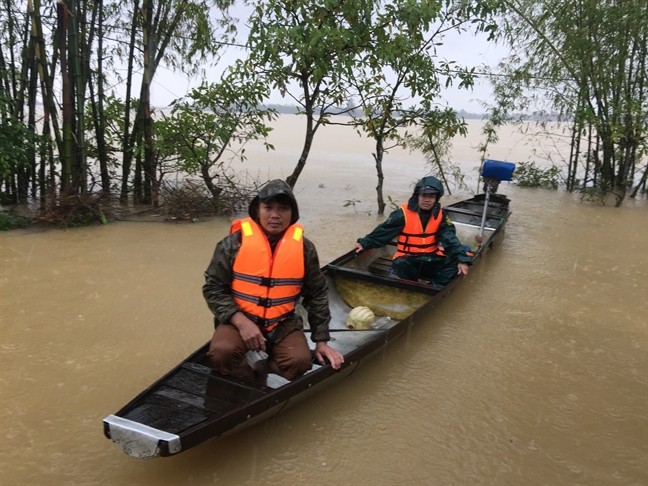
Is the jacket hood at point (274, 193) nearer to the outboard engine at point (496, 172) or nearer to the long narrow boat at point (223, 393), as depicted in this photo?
the long narrow boat at point (223, 393)

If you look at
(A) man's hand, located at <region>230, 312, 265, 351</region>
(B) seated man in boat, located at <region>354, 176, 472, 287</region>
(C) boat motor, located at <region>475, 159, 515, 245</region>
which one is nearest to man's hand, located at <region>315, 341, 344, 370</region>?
(A) man's hand, located at <region>230, 312, 265, 351</region>

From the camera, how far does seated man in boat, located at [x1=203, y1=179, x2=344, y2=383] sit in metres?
2.55

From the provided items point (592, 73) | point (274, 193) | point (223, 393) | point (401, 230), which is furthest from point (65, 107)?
point (592, 73)

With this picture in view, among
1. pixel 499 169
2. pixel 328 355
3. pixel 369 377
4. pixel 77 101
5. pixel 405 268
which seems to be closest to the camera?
pixel 328 355

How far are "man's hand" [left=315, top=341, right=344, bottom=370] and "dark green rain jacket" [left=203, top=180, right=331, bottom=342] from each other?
1.9 inches

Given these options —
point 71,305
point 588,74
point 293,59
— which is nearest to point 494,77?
point 588,74

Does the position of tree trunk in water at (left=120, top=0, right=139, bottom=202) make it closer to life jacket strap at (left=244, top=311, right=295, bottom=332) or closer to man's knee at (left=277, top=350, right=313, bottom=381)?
life jacket strap at (left=244, top=311, right=295, bottom=332)

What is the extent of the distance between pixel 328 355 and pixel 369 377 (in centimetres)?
80

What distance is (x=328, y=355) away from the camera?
9.05ft

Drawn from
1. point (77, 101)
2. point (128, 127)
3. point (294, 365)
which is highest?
point (77, 101)

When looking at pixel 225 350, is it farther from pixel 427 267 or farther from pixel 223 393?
pixel 427 267

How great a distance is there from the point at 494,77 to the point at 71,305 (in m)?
9.18

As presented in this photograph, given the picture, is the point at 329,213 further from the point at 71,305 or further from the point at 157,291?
the point at 71,305

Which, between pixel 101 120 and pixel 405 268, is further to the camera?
pixel 101 120
